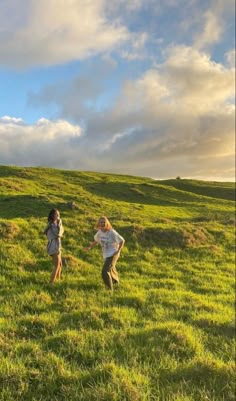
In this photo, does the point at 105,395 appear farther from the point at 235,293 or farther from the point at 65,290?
the point at 235,293

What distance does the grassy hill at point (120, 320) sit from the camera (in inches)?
297

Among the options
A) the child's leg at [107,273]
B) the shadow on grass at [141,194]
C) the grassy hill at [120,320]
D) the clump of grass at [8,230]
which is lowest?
the grassy hill at [120,320]

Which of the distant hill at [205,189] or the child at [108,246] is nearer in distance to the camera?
the child at [108,246]

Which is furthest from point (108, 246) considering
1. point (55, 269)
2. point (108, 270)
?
point (55, 269)

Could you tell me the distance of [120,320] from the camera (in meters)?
11.2

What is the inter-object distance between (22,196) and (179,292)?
78.5 feet

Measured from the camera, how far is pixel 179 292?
15.2m

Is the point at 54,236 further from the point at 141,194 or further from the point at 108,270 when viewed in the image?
the point at 141,194

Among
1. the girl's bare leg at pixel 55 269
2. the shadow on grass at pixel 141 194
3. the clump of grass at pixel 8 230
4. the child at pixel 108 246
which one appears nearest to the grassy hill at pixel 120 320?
the clump of grass at pixel 8 230

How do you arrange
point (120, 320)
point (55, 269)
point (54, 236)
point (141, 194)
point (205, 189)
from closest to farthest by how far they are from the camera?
1. point (120, 320)
2. point (55, 269)
3. point (54, 236)
4. point (141, 194)
5. point (205, 189)

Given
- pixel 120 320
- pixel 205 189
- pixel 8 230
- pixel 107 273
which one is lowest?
pixel 120 320

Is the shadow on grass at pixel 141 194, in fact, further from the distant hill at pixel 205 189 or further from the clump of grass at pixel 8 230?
the clump of grass at pixel 8 230

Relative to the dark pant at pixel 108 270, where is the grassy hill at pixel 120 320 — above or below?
below

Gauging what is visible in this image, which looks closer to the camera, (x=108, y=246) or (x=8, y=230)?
(x=108, y=246)
